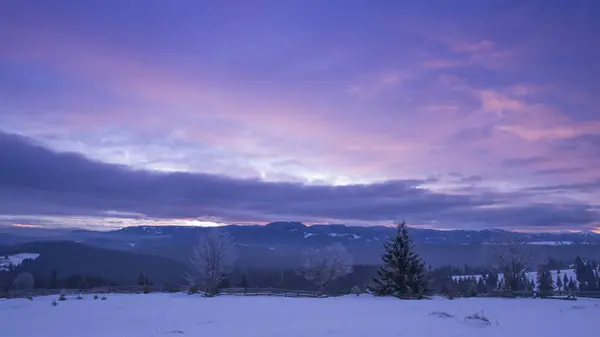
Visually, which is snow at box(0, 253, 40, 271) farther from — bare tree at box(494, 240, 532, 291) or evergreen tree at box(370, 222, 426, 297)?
bare tree at box(494, 240, 532, 291)

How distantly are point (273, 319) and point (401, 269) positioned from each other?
2256cm

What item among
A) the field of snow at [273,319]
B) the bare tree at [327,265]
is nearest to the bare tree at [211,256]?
the bare tree at [327,265]

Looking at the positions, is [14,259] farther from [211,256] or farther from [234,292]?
[234,292]

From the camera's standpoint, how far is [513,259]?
5391 centimetres

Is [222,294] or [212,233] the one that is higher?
[212,233]

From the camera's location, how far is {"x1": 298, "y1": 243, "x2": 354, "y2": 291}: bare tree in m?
89.1

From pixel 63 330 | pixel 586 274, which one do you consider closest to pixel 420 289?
pixel 63 330

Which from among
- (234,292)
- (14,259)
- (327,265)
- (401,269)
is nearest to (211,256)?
(234,292)

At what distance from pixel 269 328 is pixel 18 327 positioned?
1184 centimetres

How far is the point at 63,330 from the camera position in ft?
63.5

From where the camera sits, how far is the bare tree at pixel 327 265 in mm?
89125

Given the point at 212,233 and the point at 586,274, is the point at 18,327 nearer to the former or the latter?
the point at 212,233

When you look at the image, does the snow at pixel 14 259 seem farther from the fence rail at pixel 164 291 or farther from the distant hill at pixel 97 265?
the fence rail at pixel 164 291

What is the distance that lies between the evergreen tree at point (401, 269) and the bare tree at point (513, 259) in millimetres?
17136
